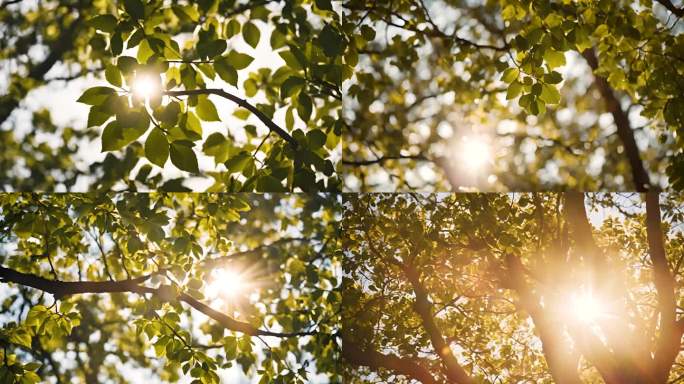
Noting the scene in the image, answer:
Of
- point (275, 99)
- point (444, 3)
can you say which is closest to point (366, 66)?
point (444, 3)

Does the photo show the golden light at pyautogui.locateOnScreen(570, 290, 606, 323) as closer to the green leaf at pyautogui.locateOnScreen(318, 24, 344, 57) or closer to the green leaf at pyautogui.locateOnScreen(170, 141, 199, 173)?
the green leaf at pyautogui.locateOnScreen(318, 24, 344, 57)

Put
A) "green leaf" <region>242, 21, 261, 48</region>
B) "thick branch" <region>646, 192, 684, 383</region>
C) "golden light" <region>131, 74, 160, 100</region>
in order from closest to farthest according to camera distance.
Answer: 1. "golden light" <region>131, 74, 160, 100</region>
2. "green leaf" <region>242, 21, 261, 48</region>
3. "thick branch" <region>646, 192, 684, 383</region>

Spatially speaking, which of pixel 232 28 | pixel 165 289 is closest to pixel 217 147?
pixel 232 28

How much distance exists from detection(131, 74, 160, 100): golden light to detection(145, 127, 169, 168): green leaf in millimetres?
131

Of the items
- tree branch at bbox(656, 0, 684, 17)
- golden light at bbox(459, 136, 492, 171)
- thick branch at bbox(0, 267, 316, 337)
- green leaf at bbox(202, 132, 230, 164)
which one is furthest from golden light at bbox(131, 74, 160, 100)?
tree branch at bbox(656, 0, 684, 17)

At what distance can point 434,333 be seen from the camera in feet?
7.07

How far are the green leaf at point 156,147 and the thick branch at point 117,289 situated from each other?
1087mm

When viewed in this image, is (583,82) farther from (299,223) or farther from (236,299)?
(236,299)

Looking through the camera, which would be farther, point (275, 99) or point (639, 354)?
point (275, 99)

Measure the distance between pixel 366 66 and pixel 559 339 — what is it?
1.61 metres

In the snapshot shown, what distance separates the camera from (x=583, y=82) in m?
3.19

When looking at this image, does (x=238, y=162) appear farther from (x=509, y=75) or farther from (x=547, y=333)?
(x=547, y=333)

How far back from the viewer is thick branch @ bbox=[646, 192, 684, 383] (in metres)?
2.03

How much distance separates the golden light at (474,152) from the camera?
3273 millimetres
